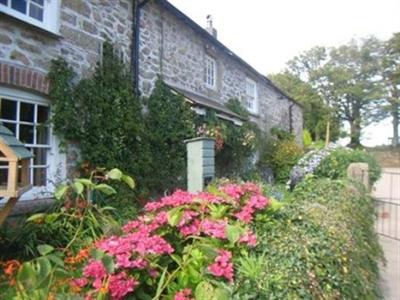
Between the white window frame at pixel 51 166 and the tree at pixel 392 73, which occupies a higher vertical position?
the tree at pixel 392 73

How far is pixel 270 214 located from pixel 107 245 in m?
1.55

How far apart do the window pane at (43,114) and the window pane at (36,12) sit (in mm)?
1417

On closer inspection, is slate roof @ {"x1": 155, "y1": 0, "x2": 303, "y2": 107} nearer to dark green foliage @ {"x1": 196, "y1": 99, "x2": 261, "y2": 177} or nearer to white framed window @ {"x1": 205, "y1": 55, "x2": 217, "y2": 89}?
white framed window @ {"x1": 205, "y1": 55, "x2": 217, "y2": 89}

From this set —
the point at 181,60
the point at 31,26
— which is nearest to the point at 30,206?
the point at 31,26

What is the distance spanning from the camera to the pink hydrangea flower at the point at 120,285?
2.37 meters

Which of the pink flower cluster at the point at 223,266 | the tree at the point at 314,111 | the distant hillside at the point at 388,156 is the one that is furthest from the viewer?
the distant hillside at the point at 388,156

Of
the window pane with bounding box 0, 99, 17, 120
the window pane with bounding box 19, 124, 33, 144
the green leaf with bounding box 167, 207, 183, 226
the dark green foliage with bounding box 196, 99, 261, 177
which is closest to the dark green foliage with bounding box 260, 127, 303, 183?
the dark green foliage with bounding box 196, 99, 261, 177

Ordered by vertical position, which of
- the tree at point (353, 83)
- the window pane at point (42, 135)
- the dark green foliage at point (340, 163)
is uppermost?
the tree at point (353, 83)

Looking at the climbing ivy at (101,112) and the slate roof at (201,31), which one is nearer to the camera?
the climbing ivy at (101,112)

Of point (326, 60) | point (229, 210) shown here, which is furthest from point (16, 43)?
point (326, 60)

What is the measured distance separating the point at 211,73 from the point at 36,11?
7.61 metres

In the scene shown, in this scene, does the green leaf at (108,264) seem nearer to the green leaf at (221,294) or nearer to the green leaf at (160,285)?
the green leaf at (160,285)

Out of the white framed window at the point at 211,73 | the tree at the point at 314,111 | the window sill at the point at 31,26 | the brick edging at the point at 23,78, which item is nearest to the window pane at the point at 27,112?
the brick edging at the point at 23,78

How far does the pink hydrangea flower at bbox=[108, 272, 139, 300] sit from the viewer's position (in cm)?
237
